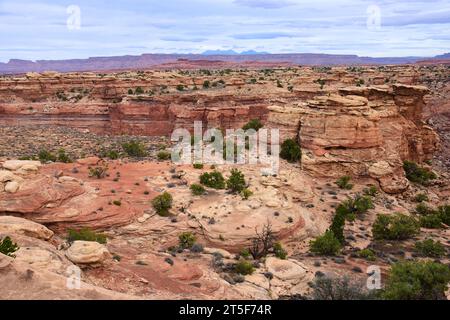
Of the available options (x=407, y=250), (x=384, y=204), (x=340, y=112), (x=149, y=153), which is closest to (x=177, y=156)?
(x=149, y=153)

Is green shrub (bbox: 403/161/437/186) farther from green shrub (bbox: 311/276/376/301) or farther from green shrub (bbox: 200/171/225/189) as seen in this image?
green shrub (bbox: 311/276/376/301)

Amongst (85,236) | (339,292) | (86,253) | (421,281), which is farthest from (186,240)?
(421,281)

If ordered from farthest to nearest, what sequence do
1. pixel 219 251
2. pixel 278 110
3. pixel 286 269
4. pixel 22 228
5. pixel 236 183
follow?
pixel 278 110 < pixel 236 183 < pixel 219 251 < pixel 286 269 < pixel 22 228

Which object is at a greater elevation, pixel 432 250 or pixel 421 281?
pixel 421 281

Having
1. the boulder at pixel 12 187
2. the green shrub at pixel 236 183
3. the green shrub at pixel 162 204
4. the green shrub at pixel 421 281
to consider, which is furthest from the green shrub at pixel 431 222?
the boulder at pixel 12 187

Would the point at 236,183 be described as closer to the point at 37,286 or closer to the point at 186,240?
the point at 186,240

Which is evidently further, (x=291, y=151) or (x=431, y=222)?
(x=291, y=151)
